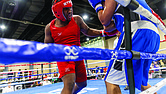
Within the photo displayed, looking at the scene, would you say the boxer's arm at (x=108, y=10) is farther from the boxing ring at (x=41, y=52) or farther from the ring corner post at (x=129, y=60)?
the boxing ring at (x=41, y=52)

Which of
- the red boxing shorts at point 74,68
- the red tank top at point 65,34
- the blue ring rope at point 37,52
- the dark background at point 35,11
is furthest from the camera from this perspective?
the dark background at point 35,11

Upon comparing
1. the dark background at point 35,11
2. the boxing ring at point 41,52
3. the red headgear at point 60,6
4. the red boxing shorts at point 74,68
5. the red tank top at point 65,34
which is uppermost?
the dark background at point 35,11

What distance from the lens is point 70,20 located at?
124 centimetres

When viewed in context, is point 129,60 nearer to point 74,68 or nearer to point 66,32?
point 74,68

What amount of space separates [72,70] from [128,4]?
680mm

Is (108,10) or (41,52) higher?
(108,10)

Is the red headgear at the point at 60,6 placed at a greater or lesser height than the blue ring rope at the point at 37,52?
greater

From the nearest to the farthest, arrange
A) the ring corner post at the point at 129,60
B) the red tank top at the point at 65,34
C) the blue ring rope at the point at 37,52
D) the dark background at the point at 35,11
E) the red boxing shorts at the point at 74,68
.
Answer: the blue ring rope at the point at 37,52
the ring corner post at the point at 129,60
the red boxing shorts at the point at 74,68
the red tank top at the point at 65,34
the dark background at the point at 35,11

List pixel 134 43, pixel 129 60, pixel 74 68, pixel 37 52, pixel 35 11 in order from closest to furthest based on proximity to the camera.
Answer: pixel 37 52
pixel 129 60
pixel 134 43
pixel 74 68
pixel 35 11

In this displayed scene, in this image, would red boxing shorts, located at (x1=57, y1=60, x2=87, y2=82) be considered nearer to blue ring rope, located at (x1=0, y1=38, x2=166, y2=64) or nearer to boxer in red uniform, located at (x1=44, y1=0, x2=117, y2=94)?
boxer in red uniform, located at (x1=44, y1=0, x2=117, y2=94)

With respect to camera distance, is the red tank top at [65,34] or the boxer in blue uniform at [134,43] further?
the red tank top at [65,34]

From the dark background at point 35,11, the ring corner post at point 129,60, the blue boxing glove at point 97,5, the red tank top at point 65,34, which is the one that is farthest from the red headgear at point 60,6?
the dark background at point 35,11

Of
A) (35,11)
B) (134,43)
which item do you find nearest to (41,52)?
(134,43)

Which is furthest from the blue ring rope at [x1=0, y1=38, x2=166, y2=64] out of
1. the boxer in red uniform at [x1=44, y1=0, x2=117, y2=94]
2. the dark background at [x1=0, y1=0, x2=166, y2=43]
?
the dark background at [x1=0, y1=0, x2=166, y2=43]
